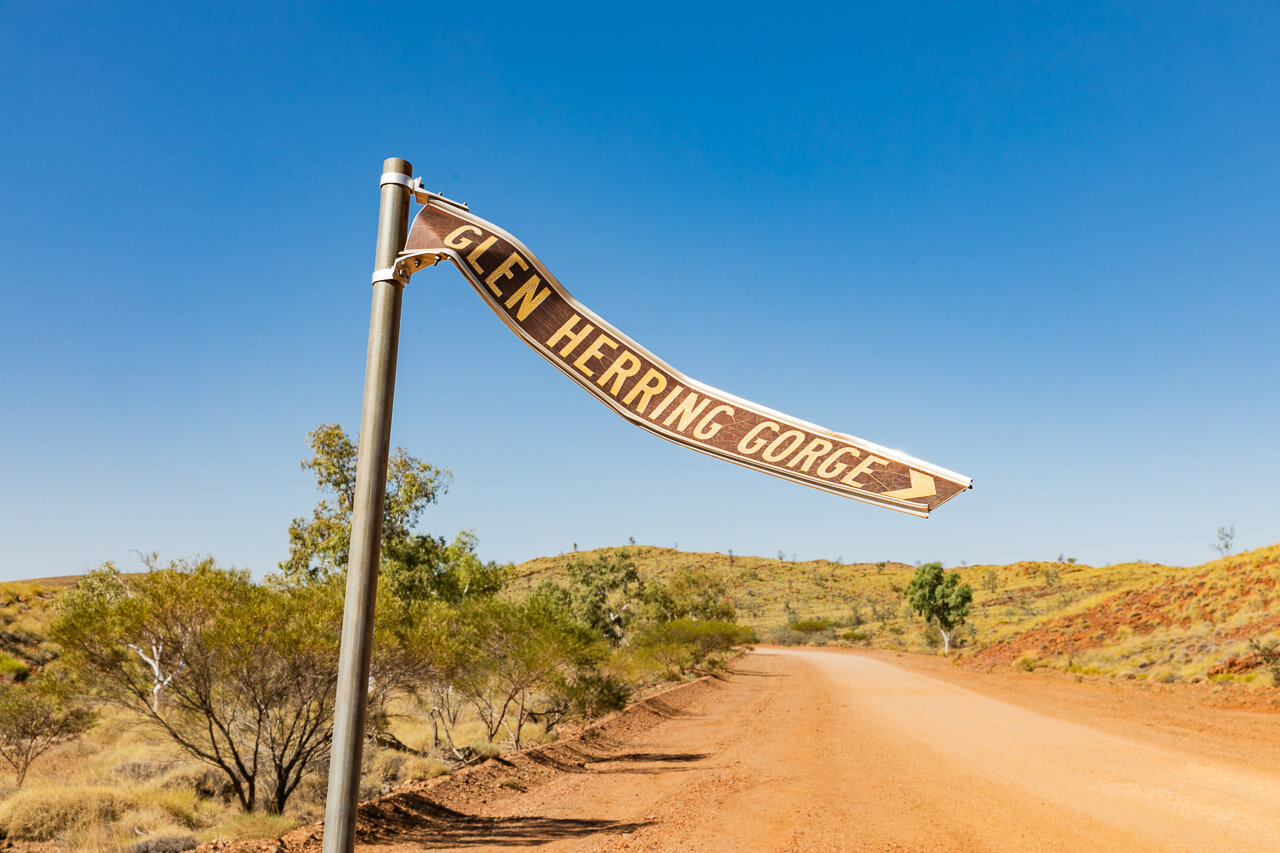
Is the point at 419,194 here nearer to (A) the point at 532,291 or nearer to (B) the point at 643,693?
(A) the point at 532,291

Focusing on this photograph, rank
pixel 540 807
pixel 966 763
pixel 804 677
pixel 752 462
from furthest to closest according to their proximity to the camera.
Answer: pixel 804 677, pixel 966 763, pixel 540 807, pixel 752 462

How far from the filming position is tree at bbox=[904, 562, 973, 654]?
54.9 meters

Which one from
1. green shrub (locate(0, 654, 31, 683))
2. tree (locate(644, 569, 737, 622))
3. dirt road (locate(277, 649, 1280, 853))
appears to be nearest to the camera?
Result: dirt road (locate(277, 649, 1280, 853))

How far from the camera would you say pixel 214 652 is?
1057 centimetres

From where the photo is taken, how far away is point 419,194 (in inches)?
108

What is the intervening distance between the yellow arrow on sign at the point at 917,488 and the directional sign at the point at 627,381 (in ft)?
0.24

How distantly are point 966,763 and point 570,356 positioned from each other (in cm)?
1604

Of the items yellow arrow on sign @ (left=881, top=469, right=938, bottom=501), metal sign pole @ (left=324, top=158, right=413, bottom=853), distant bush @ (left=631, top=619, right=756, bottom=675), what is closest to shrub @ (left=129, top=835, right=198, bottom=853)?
metal sign pole @ (left=324, top=158, right=413, bottom=853)

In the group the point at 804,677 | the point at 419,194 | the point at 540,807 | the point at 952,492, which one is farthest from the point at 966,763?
the point at 804,677

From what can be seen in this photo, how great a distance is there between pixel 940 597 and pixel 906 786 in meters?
45.8

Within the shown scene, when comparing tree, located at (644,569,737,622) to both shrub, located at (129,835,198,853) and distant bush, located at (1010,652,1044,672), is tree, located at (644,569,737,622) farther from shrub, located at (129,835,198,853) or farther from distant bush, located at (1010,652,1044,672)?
shrub, located at (129,835,198,853)

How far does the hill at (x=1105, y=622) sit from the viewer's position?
29375 millimetres

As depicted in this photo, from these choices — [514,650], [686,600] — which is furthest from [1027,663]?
[514,650]

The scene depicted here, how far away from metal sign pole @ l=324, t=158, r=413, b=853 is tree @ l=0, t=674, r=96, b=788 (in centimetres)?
1613
